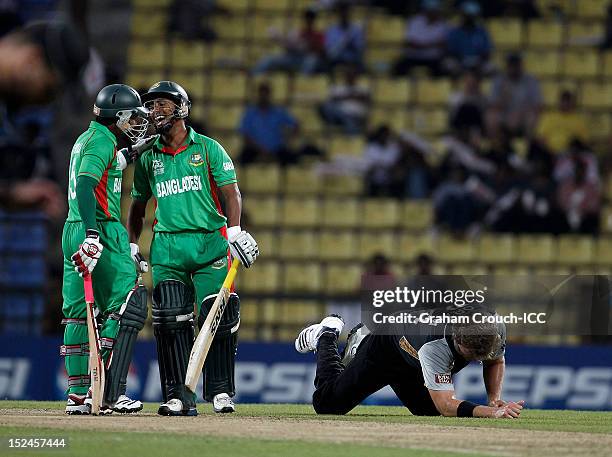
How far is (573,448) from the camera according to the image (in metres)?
6.91

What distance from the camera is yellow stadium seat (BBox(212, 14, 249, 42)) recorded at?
17.9 metres

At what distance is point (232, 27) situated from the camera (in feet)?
58.9

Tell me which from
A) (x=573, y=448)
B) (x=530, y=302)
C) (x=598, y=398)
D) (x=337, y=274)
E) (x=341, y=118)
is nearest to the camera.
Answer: (x=573, y=448)

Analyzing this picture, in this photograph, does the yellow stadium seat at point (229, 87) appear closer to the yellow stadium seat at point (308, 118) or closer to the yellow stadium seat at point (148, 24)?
the yellow stadium seat at point (308, 118)

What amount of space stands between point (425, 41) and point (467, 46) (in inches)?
21.5

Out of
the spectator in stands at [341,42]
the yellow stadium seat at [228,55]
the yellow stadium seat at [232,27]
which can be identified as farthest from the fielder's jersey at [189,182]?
the yellow stadium seat at [232,27]

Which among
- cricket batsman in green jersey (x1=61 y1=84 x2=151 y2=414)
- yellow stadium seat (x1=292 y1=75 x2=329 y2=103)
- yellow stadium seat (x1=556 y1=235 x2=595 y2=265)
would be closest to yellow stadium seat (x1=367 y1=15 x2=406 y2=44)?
yellow stadium seat (x1=292 y1=75 x2=329 y2=103)

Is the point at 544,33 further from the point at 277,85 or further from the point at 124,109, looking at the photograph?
the point at 124,109

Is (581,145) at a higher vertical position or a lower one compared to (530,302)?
higher

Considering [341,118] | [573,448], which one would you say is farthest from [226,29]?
[573,448]

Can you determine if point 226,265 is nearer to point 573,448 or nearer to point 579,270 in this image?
point 573,448

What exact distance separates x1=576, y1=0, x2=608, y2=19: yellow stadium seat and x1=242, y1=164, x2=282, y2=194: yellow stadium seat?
4.82 meters

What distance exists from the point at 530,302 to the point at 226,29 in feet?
24.5

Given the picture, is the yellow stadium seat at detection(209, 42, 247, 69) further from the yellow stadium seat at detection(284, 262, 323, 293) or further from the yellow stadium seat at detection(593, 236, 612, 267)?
the yellow stadium seat at detection(593, 236, 612, 267)
